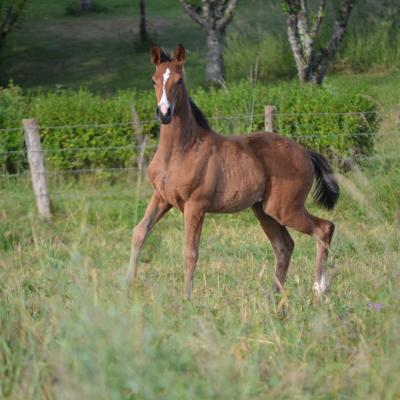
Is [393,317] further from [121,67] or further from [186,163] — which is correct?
[121,67]

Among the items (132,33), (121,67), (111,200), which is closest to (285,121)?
(111,200)

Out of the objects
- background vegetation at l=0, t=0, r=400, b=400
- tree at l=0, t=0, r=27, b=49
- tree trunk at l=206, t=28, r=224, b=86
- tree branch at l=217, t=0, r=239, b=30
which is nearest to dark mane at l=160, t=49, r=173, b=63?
background vegetation at l=0, t=0, r=400, b=400

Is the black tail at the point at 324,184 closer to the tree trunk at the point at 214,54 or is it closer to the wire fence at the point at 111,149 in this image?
the wire fence at the point at 111,149

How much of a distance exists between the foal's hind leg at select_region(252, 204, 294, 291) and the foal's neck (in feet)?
2.91

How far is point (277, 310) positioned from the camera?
5.67 meters

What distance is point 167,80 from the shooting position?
7438 millimetres

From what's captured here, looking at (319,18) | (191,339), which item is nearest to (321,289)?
(191,339)

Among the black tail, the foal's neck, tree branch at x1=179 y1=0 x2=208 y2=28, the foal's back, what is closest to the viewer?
the foal's neck

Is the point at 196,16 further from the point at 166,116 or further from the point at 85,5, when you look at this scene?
the point at 85,5

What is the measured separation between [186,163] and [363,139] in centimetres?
595

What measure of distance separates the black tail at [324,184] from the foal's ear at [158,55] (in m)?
1.63

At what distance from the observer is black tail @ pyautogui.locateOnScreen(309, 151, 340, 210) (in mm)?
8562

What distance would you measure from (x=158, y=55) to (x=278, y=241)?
1850 mm

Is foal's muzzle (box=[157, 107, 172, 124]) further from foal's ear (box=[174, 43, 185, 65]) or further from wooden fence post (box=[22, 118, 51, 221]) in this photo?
wooden fence post (box=[22, 118, 51, 221])
